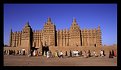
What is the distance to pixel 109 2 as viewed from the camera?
25.5ft

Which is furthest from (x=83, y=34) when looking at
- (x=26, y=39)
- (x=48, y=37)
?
(x=26, y=39)

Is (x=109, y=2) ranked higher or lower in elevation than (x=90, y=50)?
higher

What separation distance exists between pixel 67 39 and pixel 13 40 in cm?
1391

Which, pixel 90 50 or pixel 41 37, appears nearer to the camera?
pixel 90 50

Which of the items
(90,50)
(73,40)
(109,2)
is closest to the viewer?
(109,2)

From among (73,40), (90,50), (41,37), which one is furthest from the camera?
(41,37)

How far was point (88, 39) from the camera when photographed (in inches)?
2008

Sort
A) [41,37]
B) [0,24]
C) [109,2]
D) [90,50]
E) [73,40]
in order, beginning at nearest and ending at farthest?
[0,24] → [109,2] → [90,50] → [73,40] → [41,37]

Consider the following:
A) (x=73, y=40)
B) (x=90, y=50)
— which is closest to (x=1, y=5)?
(x=90, y=50)

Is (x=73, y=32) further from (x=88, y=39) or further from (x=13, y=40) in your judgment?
(x=13, y=40)

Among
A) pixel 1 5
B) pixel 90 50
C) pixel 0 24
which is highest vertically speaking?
pixel 1 5

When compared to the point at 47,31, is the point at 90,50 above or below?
below

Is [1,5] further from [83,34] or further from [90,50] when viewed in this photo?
[83,34]

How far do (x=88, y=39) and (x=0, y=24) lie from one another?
4458 centimetres
